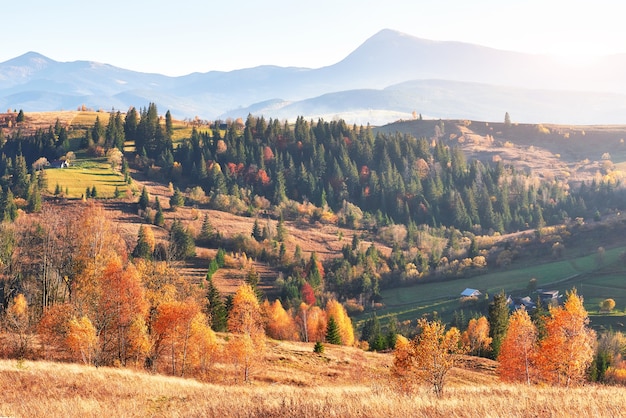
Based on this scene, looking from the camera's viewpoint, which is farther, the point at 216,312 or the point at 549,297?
the point at 549,297

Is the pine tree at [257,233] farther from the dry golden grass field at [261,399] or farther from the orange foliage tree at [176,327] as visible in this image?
the dry golden grass field at [261,399]

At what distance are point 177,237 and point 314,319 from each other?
52960 millimetres

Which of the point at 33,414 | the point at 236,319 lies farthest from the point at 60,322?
the point at 33,414

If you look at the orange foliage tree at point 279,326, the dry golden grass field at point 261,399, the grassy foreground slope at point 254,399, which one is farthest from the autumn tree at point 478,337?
the grassy foreground slope at point 254,399

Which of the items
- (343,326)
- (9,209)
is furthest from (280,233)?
(9,209)

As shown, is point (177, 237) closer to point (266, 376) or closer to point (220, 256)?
point (220, 256)

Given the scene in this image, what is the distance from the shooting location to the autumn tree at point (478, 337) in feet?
298

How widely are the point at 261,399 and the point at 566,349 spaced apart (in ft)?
124

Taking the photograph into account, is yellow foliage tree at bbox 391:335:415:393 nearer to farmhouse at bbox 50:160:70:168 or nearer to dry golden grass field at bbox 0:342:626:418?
dry golden grass field at bbox 0:342:626:418

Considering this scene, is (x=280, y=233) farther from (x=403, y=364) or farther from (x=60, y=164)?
(x=403, y=364)

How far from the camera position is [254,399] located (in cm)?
2355

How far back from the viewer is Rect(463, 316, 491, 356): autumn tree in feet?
298

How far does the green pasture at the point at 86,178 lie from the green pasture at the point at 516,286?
92.3 m

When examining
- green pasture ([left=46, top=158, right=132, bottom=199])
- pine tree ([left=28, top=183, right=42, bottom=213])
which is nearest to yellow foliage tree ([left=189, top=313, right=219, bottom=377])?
pine tree ([left=28, top=183, right=42, bottom=213])
